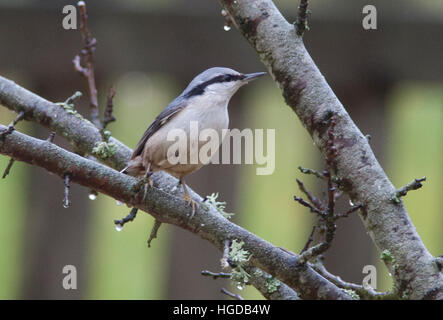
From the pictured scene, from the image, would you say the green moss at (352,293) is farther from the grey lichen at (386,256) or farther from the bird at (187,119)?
the bird at (187,119)

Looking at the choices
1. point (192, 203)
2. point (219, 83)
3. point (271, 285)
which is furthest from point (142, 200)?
point (219, 83)

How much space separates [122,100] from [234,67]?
110 centimetres

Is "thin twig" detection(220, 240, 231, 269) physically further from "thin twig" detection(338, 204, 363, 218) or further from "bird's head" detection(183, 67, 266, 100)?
"bird's head" detection(183, 67, 266, 100)

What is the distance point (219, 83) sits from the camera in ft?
10.6

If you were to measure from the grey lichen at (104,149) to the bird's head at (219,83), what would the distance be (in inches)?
21.5

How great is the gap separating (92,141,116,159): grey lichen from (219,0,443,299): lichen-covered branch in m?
0.85

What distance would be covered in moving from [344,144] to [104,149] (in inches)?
45.6

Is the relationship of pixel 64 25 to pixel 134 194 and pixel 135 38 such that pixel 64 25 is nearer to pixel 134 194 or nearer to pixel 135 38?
pixel 135 38

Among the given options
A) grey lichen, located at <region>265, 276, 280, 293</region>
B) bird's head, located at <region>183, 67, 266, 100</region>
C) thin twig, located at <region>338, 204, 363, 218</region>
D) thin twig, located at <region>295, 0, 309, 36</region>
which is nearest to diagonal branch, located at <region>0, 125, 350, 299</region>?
grey lichen, located at <region>265, 276, 280, 293</region>

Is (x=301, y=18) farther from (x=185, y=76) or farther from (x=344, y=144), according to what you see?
(x=185, y=76)

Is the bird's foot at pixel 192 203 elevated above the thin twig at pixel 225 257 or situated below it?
above

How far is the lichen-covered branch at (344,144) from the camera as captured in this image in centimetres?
219

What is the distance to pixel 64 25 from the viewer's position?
3.73 m

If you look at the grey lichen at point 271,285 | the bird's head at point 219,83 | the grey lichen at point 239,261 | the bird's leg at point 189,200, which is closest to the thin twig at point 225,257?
the grey lichen at point 239,261
